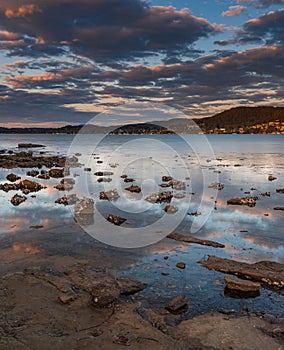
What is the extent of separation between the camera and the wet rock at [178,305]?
11023 millimetres

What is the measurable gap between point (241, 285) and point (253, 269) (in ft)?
5.92

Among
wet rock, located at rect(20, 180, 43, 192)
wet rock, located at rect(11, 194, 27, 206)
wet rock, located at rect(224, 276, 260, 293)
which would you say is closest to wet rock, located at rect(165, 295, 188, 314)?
wet rock, located at rect(224, 276, 260, 293)

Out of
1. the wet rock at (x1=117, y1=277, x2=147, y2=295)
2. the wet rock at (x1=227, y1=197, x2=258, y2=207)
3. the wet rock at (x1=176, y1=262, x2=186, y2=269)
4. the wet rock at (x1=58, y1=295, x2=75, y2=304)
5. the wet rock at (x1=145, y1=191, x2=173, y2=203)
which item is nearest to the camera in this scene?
the wet rock at (x1=58, y1=295, x2=75, y2=304)

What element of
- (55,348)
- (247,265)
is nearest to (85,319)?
(55,348)

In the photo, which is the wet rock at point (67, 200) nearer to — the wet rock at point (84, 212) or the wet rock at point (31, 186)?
the wet rock at point (84, 212)

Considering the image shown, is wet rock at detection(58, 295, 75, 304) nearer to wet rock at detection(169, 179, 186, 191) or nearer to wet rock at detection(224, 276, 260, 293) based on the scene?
wet rock at detection(224, 276, 260, 293)

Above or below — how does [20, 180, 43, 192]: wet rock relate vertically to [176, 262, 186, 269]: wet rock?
above

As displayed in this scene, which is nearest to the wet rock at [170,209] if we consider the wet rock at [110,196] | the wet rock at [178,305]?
the wet rock at [110,196]

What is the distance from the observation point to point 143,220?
2189 centimetres

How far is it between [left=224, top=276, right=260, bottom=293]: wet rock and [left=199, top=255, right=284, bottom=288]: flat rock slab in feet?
2.77

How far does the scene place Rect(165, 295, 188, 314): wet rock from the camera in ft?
36.2

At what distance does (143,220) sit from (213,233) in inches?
190

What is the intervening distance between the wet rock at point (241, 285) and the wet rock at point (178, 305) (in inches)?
80.7

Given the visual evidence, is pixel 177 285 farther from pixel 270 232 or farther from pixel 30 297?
pixel 270 232
